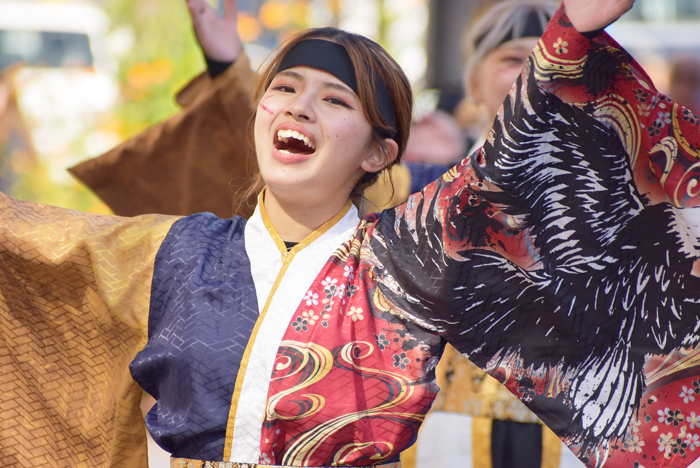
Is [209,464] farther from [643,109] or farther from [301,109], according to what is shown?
[643,109]

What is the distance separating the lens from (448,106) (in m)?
4.35

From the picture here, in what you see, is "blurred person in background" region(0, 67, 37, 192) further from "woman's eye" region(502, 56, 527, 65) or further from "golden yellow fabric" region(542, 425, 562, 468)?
"golden yellow fabric" region(542, 425, 562, 468)

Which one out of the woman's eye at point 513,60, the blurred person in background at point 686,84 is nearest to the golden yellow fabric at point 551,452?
the woman's eye at point 513,60

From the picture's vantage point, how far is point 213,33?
85.9 inches

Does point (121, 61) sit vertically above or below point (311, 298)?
above

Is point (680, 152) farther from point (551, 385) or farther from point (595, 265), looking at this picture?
point (551, 385)

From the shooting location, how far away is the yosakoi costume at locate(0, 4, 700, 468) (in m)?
1.26

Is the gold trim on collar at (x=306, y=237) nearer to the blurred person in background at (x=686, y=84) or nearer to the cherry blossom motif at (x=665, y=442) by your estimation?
the cherry blossom motif at (x=665, y=442)

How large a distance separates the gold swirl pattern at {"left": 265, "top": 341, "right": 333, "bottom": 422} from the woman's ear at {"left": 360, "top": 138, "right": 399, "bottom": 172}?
431 millimetres

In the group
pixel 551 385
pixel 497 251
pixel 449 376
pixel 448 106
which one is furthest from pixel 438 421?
pixel 448 106

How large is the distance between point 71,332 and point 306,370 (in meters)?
0.56

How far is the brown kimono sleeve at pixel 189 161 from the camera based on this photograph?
2.20m

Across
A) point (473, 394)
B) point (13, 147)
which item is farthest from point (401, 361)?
point (13, 147)

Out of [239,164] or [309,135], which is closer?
[309,135]
